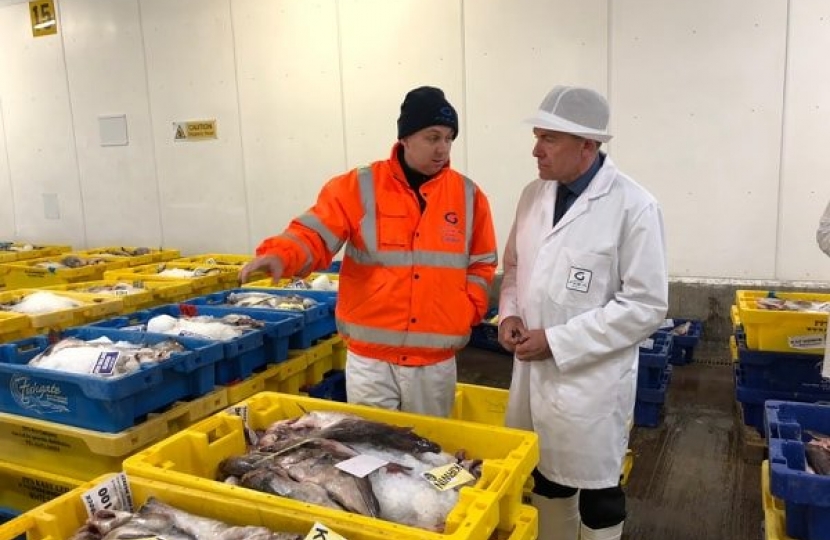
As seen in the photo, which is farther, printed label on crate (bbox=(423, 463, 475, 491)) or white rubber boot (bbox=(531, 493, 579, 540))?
white rubber boot (bbox=(531, 493, 579, 540))

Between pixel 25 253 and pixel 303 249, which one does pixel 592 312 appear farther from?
pixel 25 253

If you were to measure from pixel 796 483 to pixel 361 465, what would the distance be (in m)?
0.95

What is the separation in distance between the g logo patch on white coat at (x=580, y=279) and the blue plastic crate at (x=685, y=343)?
9.31ft

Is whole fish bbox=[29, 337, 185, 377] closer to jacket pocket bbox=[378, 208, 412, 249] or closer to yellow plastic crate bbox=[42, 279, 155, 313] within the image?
jacket pocket bbox=[378, 208, 412, 249]

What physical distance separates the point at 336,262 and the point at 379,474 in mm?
3729

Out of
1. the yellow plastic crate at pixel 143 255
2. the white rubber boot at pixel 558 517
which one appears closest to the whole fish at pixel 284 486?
the white rubber boot at pixel 558 517

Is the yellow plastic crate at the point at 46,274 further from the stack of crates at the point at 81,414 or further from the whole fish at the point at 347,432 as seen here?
the whole fish at the point at 347,432

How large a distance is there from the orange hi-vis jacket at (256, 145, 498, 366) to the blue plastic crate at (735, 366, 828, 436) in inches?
76.5

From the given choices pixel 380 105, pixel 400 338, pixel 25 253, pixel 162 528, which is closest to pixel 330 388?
pixel 400 338

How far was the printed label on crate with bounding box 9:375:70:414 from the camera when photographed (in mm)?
2395

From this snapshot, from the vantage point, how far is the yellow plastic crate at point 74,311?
3.33 metres

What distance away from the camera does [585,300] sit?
212 centimetres

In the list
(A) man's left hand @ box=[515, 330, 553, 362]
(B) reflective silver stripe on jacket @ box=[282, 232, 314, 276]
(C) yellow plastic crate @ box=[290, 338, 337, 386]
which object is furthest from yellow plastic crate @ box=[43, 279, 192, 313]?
(A) man's left hand @ box=[515, 330, 553, 362]

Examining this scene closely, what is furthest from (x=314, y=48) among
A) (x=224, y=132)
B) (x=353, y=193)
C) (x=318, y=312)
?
(x=353, y=193)
